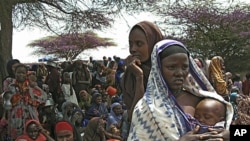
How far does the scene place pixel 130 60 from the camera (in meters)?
3.14

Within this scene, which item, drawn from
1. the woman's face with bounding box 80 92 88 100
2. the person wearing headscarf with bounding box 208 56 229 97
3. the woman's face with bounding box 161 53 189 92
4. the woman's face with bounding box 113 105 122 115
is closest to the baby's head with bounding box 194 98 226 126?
the woman's face with bounding box 161 53 189 92

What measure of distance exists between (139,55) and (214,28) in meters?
18.7

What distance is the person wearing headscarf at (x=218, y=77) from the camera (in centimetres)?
687

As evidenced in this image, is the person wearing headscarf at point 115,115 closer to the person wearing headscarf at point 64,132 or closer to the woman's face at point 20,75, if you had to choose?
the woman's face at point 20,75

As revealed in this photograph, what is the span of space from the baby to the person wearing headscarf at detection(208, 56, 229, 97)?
180 inches

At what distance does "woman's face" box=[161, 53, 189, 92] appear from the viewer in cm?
233

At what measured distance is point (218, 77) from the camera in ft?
22.9

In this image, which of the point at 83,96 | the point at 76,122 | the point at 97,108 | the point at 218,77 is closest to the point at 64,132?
the point at 76,122

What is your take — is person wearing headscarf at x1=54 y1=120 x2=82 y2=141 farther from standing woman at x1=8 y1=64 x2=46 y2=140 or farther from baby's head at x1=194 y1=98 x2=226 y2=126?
baby's head at x1=194 y1=98 x2=226 y2=126

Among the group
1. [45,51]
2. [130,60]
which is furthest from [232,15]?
[45,51]

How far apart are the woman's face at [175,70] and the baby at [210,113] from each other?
14cm

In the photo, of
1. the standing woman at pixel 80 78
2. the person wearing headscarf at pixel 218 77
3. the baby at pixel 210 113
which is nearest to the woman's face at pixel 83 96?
the standing woman at pixel 80 78

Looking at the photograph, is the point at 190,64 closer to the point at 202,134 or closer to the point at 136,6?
the point at 202,134

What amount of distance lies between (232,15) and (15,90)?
50.9 ft
